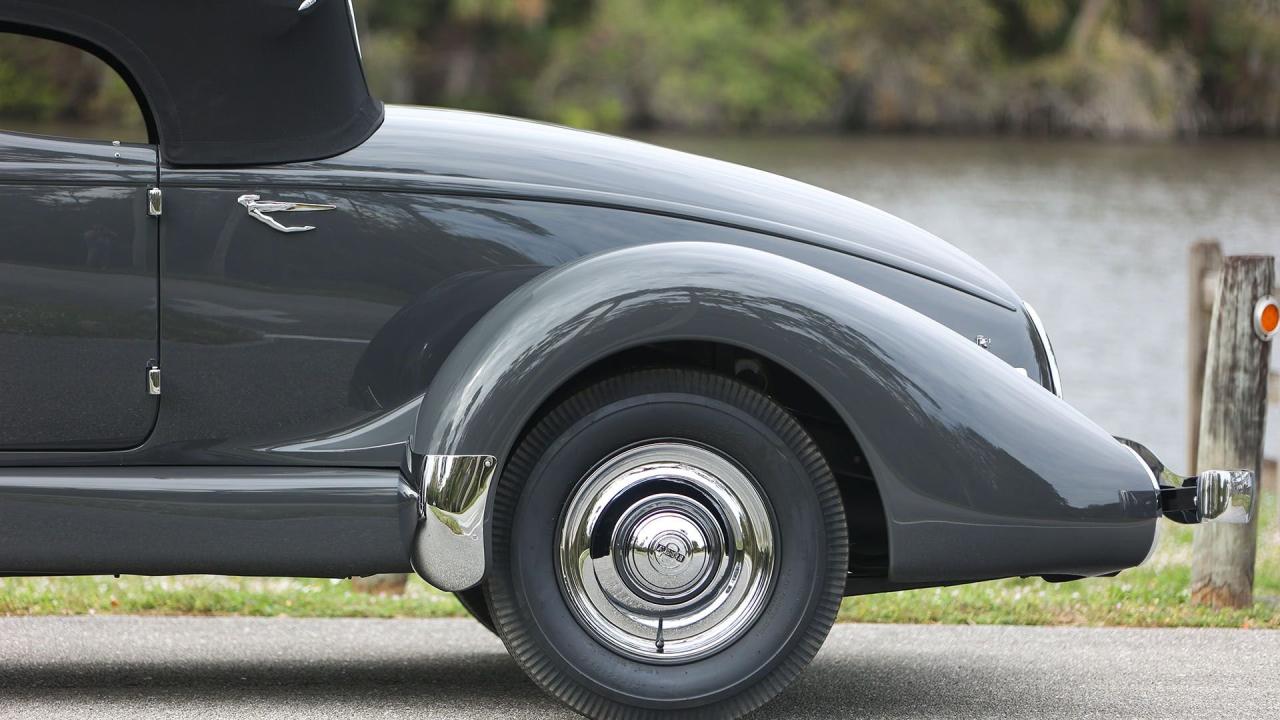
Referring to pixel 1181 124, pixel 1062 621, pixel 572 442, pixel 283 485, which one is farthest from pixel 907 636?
pixel 1181 124

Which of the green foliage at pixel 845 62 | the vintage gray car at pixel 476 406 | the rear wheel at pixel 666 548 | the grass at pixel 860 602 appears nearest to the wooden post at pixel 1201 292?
the grass at pixel 860 602

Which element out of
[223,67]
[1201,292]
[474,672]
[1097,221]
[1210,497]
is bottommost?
[1097,221]

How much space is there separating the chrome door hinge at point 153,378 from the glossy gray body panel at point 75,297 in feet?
0.05

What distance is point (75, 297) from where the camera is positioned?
356 centimetres

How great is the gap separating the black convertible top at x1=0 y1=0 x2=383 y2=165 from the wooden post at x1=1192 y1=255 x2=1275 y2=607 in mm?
2824

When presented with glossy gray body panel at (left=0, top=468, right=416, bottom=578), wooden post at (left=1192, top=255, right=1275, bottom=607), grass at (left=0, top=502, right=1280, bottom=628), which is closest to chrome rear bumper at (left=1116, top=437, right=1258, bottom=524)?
grass at (left=0, top=502, right=1280, bottom=628)

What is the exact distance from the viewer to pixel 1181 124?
1640 inches

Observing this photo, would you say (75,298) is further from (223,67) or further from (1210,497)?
(1210,497)

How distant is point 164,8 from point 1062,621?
3.11 m

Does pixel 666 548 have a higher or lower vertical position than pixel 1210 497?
lower

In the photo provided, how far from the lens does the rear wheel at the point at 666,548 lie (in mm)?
3480

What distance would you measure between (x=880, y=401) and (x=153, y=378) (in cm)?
162

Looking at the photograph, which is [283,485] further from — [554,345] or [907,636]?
[907,636]

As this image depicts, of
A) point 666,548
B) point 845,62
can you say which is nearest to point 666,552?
point 666,548
